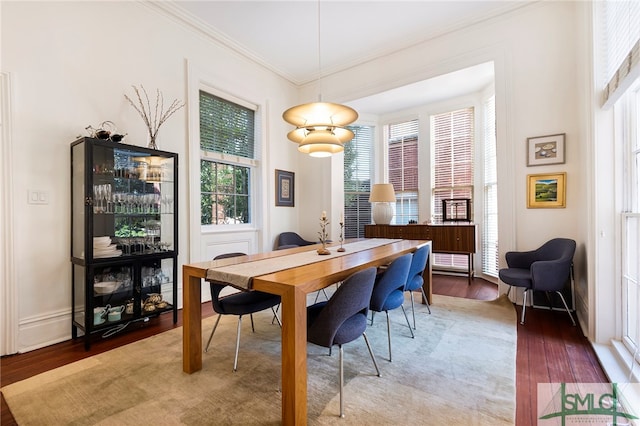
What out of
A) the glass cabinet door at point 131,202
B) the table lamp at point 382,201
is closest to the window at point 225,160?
the glass cabinet door at point 131,202

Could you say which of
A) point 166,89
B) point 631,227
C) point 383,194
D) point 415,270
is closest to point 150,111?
point 166,89

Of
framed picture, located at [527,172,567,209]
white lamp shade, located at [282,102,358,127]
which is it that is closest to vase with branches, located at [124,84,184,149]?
white lamp shade, located at [282,102,358,127]

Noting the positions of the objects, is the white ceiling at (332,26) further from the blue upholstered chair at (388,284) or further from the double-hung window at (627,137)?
the blue upholstered chair at (388,284)

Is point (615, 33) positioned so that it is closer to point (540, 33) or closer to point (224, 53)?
point (540, 33)

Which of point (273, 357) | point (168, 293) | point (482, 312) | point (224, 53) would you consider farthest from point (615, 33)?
point (168, 293)

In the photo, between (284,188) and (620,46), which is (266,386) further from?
(284,188)

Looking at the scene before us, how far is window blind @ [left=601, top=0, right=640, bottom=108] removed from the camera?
71.5 inches

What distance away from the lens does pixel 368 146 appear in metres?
5.87

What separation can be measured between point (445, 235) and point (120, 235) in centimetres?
419

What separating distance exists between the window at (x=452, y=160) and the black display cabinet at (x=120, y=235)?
14.0ft

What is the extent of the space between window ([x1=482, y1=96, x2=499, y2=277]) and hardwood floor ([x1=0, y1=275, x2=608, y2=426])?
5.07 feet

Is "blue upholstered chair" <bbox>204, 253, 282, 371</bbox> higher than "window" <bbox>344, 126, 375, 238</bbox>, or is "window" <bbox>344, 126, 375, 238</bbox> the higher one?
"window" <bbox>344, 126, 375, 238</bbox>

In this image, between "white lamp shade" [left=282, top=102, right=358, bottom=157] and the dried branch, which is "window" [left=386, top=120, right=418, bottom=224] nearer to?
"white lamp shade" [left=282, top=102, right=358, bottom=157]

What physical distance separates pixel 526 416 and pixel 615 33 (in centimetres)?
274
